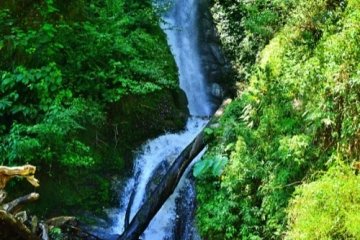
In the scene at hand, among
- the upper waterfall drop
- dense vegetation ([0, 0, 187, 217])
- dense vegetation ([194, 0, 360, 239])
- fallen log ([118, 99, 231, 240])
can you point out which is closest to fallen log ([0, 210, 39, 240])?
dense vegetation ([0, 0, 187, 217])

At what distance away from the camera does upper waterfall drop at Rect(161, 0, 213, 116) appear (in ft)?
35.8

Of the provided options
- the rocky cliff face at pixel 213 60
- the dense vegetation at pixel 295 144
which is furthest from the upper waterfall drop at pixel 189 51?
the dense vegetation at pixel 295 144

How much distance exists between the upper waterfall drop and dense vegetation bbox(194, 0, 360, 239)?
3.87m

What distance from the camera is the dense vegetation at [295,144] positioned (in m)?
4.48

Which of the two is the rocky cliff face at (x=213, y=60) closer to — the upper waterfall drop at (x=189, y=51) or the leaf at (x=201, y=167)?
the upper waterfall drop at (x=189, y=51)

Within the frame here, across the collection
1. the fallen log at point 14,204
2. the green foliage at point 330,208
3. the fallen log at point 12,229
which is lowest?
the fallen log at point 12,229

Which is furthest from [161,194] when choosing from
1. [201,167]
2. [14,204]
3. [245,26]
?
[245,26]

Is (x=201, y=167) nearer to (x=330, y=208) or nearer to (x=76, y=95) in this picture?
(x=330, y=208)

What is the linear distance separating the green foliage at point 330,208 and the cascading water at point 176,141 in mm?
2241

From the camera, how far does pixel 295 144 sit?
5.05 metres

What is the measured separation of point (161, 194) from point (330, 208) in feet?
9.54

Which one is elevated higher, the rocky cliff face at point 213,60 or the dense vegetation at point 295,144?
the rocky cliff face at point 213,60

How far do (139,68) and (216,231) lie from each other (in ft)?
Answer: 12.0

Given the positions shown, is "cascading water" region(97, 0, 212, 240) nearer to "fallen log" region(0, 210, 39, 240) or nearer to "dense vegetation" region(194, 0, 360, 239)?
"dense vegetation" region(194, 0, 360, 239)
